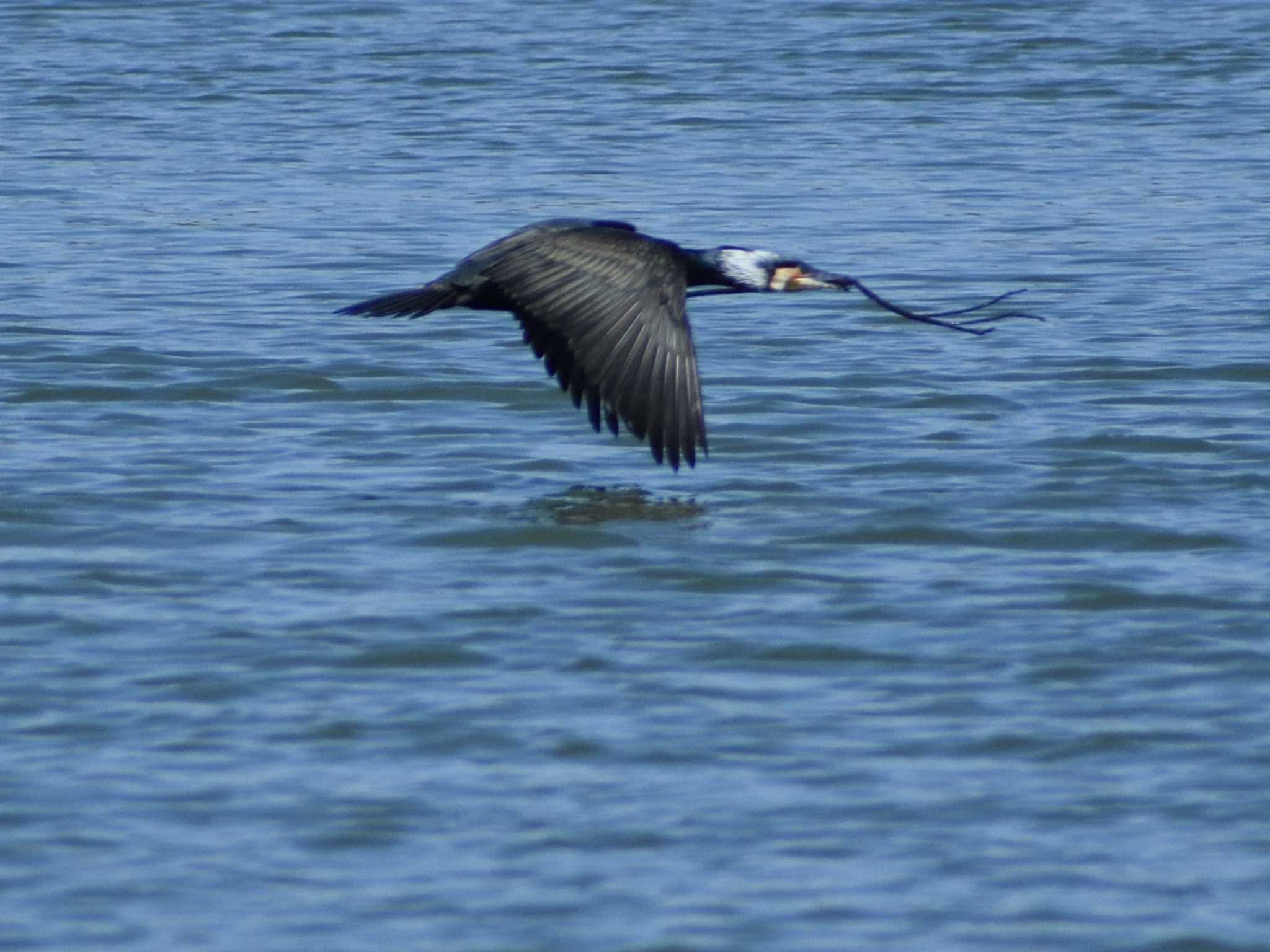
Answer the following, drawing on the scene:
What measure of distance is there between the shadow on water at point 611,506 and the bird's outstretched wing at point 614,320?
150 mm

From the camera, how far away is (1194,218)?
46.5 feet

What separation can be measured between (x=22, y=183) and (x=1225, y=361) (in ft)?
26.3

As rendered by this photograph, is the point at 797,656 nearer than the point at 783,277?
Yes

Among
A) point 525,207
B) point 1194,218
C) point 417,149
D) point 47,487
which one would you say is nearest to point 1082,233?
point 1194,218

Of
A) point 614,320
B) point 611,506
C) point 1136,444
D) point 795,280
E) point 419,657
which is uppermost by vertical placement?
point 614,320

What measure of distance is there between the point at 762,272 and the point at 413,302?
52.1 inches

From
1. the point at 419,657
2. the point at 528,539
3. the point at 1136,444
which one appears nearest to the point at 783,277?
the point at 1136,444

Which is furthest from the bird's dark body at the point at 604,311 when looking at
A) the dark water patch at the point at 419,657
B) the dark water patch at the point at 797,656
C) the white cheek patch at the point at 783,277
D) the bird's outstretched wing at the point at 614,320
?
the dark water patch at the point at 419,657

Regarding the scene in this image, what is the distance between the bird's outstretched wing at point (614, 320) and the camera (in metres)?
8.06

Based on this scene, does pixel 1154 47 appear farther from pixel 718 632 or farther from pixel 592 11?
pixel 718 632

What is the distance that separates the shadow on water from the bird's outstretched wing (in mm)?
150

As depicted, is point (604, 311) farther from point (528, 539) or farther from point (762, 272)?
point (762, 272)

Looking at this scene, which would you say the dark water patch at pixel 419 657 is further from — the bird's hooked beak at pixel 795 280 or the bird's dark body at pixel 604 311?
the bird's hooked beak at pixel 795 280

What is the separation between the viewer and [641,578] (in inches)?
291
